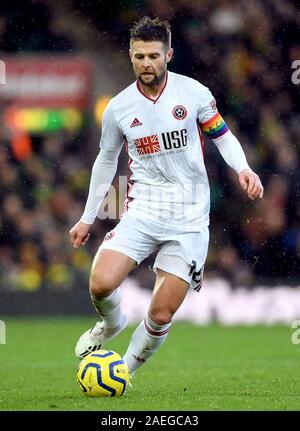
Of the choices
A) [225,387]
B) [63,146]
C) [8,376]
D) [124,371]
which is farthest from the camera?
[63,146]

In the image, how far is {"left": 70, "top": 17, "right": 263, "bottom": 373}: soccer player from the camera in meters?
6.63

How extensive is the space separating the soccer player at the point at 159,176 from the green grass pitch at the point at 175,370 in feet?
1.98

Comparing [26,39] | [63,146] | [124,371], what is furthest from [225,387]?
[26,39]

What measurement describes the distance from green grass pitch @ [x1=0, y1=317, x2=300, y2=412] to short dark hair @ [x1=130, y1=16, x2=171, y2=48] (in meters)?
2.17

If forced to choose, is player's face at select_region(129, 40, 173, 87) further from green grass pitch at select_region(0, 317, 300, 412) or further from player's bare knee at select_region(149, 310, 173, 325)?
green grass pitch at select_region(0, 317, 300, 412)

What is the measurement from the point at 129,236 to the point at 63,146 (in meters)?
8.75

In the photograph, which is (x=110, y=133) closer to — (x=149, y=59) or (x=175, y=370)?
(x=149, y=59)

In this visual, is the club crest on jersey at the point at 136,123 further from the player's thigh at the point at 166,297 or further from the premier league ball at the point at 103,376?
the premier league ball at the point at 103,376

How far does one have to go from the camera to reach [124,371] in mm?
6414

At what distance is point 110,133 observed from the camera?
6.83 meters

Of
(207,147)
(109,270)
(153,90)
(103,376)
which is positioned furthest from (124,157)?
(103,376)

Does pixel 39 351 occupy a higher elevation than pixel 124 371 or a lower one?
lower

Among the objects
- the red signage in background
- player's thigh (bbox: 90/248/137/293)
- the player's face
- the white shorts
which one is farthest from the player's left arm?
the red signage in background
